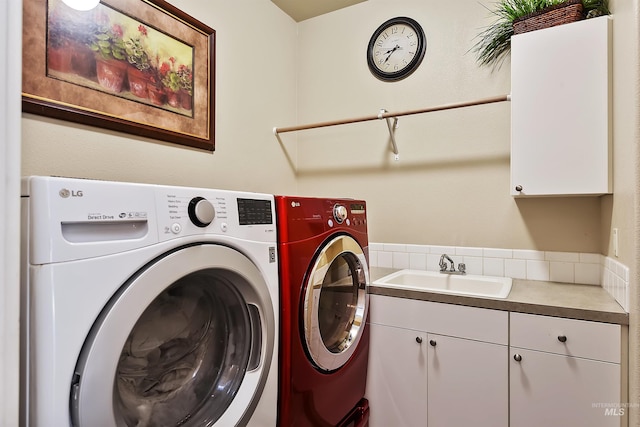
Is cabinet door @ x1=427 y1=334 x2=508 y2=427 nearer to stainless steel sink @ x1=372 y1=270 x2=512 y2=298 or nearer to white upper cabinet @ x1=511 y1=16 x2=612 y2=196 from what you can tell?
stainless steel sink @ x1=372 y1=270 x2=512 y2=298

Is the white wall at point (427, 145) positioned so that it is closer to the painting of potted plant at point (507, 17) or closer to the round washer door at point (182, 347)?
the painting of potted plant at point (507, 17)

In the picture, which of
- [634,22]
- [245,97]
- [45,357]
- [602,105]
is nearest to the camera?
[45,357]

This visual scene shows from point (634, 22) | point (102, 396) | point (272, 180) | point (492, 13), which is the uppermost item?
point (492, 13)

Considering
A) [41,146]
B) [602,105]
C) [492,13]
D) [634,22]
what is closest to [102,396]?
[41,146]

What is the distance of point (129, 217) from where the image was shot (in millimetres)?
760

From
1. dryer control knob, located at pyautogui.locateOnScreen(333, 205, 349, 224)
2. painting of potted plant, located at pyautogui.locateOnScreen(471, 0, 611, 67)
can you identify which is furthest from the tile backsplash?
painting of potted plant, located at pyautogui.locateOnScreen(471, 0, 611, 67)

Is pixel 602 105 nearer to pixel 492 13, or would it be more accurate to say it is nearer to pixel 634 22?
pixel 634 22

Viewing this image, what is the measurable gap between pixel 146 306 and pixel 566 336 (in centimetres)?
143

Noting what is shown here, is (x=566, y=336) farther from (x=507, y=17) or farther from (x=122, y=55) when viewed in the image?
(x=122, y=55)

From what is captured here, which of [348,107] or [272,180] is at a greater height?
[348,107]

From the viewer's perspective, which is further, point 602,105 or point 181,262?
point 602,105

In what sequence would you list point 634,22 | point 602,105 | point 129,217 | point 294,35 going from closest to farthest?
1. point 129,217
2. point 634,22
3. point 602,105
4. point 294,35

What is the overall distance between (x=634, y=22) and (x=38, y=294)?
5.74 feet

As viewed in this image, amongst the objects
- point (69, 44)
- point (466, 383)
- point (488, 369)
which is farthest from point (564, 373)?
point (69, 44)
